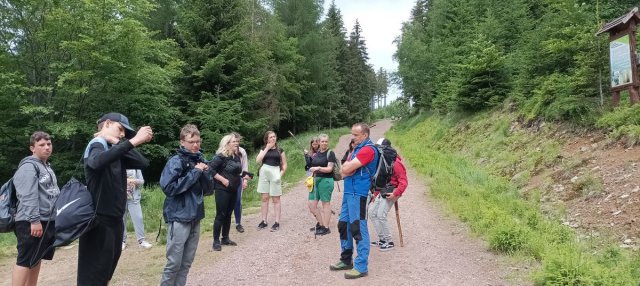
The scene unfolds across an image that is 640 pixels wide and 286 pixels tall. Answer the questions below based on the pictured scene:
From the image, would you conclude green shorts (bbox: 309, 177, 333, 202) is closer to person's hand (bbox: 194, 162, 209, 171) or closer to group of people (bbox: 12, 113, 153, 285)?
person's hand (bbox: 194, 162, 209, 171)

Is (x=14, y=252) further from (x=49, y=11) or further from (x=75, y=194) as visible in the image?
(x=49, y=11)

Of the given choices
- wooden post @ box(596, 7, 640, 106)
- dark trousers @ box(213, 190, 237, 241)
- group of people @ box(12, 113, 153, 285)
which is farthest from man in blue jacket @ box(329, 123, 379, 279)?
wooden post @ box(596, 7, 640, 106)

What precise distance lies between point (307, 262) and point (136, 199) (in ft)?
10.7

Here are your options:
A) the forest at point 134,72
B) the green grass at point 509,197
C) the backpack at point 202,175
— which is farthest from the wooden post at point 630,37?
the forest at point 134,72

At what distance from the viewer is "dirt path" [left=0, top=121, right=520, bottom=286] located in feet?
17.3

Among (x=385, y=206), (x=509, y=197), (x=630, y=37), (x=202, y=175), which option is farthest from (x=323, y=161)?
(x=630, y=37)

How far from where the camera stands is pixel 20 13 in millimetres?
15477

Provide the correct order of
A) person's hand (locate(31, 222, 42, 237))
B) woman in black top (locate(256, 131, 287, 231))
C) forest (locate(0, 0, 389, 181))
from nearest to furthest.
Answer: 1. person's hand (locate(31, 222, 42, 237))
2. woman in black top (locate(256, 131, 287, 231))
3. forest (locate(0, 0, 389, 181))

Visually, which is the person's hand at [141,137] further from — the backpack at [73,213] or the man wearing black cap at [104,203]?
the backpack at [73,213]

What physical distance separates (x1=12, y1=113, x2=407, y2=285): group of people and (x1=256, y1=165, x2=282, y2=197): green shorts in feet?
3.28

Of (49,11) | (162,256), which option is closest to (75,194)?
(162,256)

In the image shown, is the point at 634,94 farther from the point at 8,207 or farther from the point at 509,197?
the point at 8,207

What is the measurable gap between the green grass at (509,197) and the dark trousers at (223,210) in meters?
4.16

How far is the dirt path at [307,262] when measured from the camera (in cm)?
526
